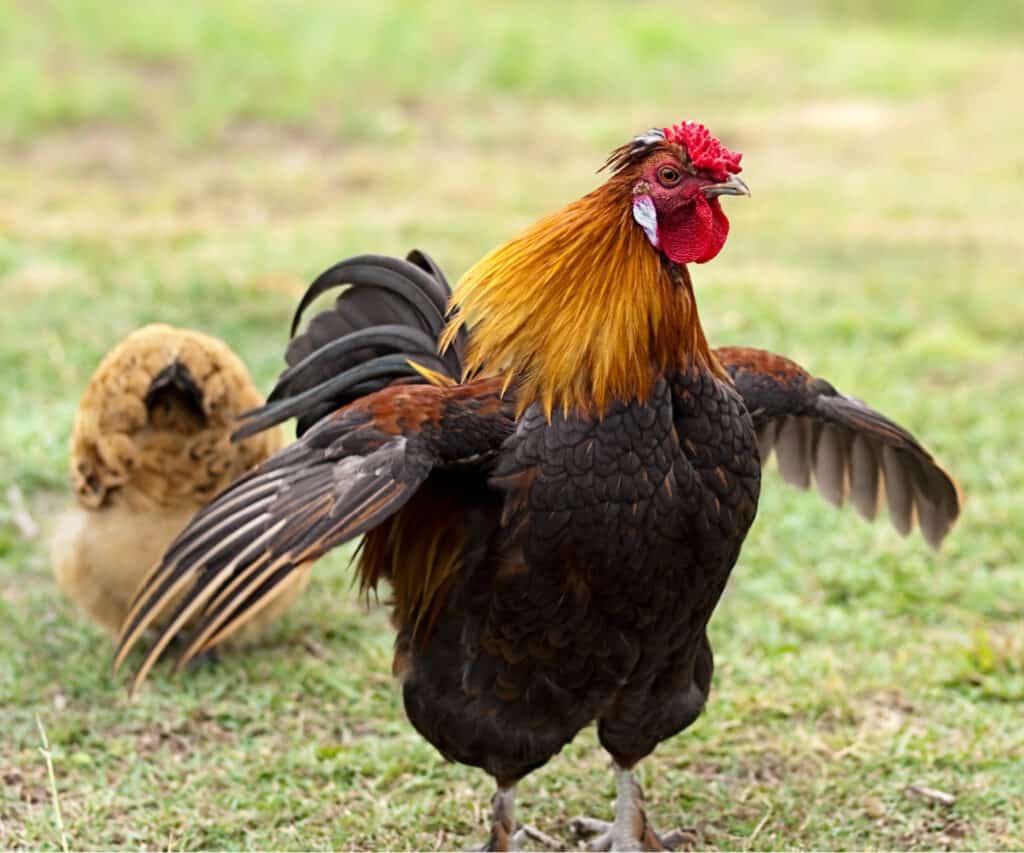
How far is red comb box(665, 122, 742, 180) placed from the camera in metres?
3.32

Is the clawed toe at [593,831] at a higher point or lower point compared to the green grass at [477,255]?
lower

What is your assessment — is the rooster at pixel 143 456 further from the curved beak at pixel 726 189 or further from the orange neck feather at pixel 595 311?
the curved beak at pixel 726 189

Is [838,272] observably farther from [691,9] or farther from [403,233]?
[691,9]

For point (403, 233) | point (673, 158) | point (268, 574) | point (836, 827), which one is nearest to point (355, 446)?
point (268, 574)

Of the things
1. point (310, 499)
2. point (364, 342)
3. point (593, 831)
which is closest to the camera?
point (310, 499)

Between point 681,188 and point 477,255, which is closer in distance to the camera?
point 681,188

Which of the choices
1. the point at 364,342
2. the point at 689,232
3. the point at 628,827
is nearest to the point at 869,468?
the point at 628,827

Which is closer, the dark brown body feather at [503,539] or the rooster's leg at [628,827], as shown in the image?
the dark brown body feather at [503,539]

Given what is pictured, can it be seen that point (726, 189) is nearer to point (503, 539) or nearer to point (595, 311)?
point (595, 311)

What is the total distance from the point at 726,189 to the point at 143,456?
2.39 meters

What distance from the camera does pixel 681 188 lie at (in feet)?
10.9

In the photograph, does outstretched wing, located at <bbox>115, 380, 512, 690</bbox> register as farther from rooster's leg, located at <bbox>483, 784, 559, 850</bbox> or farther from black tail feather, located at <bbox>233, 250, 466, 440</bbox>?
rooster's leg, located at <bbox>483, 784, 559, 850</bbox>

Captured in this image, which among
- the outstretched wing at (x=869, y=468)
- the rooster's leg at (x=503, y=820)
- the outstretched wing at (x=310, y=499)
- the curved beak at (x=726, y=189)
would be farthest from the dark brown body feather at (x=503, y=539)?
the outstretched wing at (x=869, y=468)

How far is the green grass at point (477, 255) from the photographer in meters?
4.35
